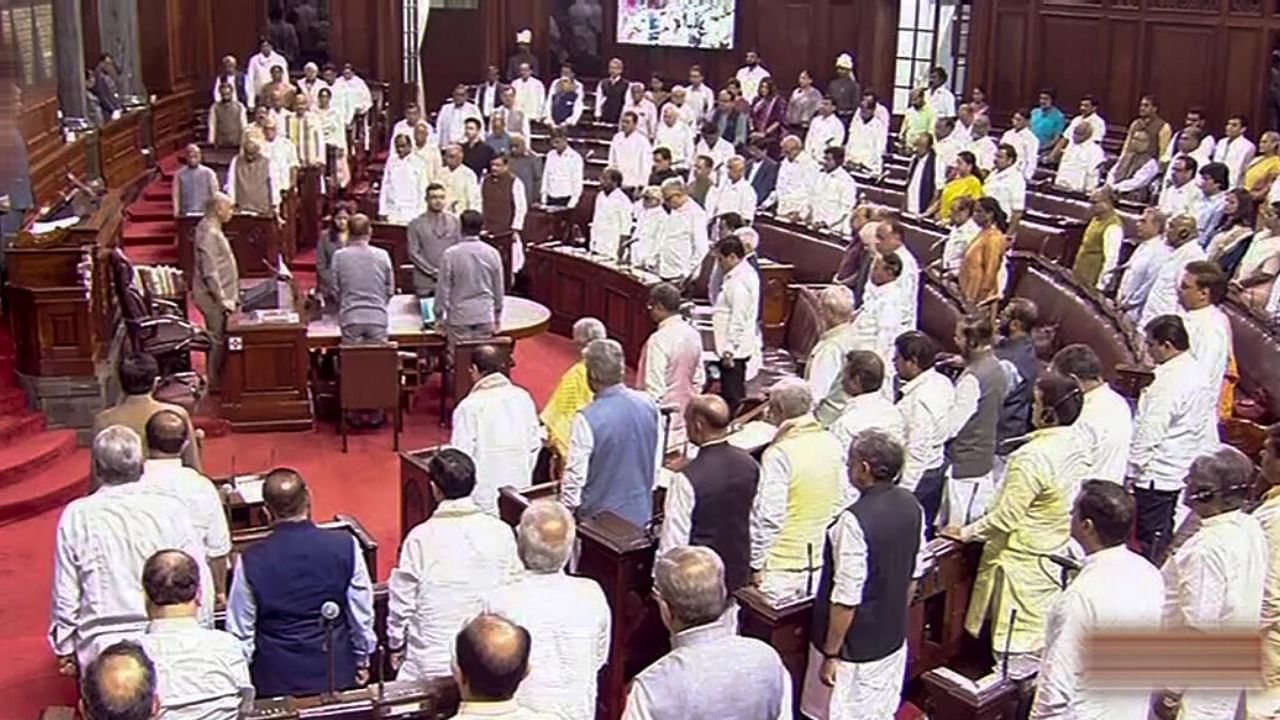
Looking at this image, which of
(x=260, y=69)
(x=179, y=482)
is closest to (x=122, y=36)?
(x=260, y=69)

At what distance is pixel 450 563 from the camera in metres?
4.74

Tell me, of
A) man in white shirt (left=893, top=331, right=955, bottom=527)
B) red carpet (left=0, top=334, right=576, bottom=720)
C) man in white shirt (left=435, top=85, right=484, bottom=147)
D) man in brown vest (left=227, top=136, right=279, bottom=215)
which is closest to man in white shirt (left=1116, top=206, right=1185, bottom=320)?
man in white shirt (left=893, top=331, right=955, bottom=527)

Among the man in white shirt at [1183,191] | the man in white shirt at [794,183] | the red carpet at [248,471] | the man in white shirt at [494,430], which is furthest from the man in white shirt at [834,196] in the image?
the man in white shirt at [494,430]

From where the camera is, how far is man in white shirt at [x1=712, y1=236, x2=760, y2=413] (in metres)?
9.33

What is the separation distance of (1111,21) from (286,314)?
11752 millimetres

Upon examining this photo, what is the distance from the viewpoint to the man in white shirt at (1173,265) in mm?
9703

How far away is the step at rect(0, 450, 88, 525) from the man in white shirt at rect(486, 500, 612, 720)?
5319 mm

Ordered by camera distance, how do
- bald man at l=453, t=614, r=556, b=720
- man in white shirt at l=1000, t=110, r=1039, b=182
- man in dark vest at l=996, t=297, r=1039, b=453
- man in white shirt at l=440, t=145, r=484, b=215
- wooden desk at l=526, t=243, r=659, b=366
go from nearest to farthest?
bald man at l=453, t=614, r=556, b=720 < man in dark vest at l=996, t=297, r=1039, b=453 < wooden desk at l=526, t=243, r=659, b=366 < man in white shirt at l=440, t=145, r=484, b=215 < man in white shirt at l=1000, t=110, r=1039, b=182

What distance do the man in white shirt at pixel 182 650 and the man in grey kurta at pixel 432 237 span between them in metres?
7.58

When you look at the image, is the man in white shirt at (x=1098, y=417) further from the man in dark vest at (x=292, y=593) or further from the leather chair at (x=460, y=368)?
the leather chair at (x=460, y=368)

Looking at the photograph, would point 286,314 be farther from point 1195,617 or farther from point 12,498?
point 1195,617

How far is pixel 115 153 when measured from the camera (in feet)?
50.9

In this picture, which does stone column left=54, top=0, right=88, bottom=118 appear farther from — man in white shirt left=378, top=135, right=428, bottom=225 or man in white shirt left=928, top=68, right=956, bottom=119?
man in white shirt left=928, top=68, right=956, bottom=119

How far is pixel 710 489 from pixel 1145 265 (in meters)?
6.24
